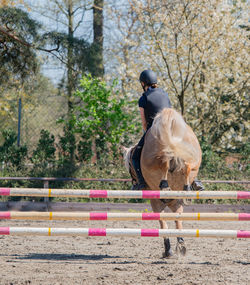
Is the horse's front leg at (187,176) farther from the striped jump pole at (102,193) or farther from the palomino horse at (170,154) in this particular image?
the striped jump pole at (102,193)

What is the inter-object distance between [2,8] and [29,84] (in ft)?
7.93

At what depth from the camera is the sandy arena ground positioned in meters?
4.49

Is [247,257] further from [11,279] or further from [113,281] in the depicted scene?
[11,279]

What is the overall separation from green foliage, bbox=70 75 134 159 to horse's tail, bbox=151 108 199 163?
7825mm

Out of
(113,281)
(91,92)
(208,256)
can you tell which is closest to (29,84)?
(91,92)

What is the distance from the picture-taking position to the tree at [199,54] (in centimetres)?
1484

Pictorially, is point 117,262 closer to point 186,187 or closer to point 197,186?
point 186,187

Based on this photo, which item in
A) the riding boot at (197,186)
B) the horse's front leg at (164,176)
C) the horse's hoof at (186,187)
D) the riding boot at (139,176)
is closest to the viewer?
the horse's front leg at (164,176)

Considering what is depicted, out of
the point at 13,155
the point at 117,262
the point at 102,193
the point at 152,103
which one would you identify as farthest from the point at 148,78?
the point at 13,155

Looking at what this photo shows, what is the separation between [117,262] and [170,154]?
1.46 m

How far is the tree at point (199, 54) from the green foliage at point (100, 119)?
8.45ft

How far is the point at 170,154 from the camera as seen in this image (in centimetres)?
524

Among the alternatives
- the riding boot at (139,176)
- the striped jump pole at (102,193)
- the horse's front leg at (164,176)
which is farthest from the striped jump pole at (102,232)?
the riding boot at (139,176)

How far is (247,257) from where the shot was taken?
5961 mm
